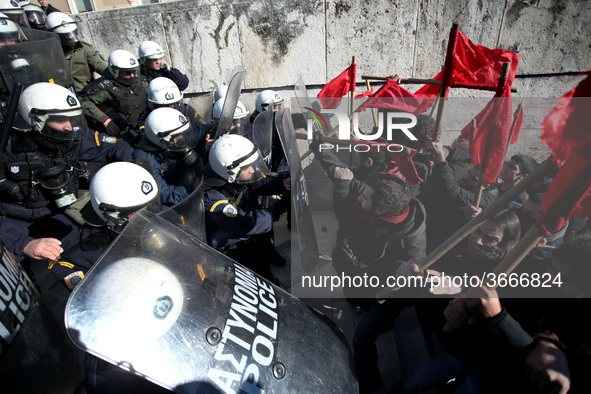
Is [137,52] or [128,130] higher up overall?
[137,52]

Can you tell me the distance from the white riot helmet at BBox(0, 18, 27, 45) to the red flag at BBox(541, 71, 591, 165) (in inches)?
225

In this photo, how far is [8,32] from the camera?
12.8 ft

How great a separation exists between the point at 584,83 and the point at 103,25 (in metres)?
6.16

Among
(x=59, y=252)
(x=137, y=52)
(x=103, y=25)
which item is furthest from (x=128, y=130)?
(x=59, y=252)

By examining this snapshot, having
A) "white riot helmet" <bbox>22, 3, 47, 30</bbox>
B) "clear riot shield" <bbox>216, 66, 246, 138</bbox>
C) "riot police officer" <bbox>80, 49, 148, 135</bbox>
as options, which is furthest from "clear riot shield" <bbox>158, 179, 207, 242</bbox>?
"white riot helmet" <bbox>22, 3, 47, 30</bbox>

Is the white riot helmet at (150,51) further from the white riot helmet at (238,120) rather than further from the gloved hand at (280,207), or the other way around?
the gloved hand at (280,207)

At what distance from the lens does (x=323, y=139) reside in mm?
2406

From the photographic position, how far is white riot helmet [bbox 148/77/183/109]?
13.4ft

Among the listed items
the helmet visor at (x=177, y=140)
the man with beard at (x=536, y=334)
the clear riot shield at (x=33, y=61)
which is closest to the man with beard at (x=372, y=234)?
the man with beard at (x=536, y=334)

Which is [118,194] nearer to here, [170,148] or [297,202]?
[297,202]

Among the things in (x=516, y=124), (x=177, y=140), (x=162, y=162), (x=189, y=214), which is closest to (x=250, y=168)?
(x=189, y=214)

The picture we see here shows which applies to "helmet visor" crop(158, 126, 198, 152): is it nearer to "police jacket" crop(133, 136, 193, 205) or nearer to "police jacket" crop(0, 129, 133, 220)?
"police jacket" crop(133, 136, 193, 205)

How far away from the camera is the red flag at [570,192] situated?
1.20 meters

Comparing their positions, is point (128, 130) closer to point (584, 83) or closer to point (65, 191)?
point (65, 191)
